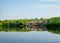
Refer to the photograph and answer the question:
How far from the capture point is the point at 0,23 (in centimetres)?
1122

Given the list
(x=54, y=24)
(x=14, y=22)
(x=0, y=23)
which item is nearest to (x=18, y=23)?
(x=14, y=22)

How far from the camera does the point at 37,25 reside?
11.4m

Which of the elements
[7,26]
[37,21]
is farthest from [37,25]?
[7,26]

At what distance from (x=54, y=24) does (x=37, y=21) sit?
3.68 feet

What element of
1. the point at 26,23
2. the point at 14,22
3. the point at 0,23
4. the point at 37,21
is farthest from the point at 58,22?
the point at 0,23

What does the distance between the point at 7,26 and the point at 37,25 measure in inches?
74.8

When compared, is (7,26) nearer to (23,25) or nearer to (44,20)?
(23,25)

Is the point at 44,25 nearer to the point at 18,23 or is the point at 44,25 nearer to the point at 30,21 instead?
the point at 30,21

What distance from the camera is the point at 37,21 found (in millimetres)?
11234

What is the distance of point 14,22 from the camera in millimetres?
11078

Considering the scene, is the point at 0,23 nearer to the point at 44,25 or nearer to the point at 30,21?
the point at 30,21

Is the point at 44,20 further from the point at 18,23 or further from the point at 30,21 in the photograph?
the point at 18,23

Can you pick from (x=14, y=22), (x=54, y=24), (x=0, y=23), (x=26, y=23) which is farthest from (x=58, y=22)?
(x=0, y=23)

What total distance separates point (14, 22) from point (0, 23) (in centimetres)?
91
